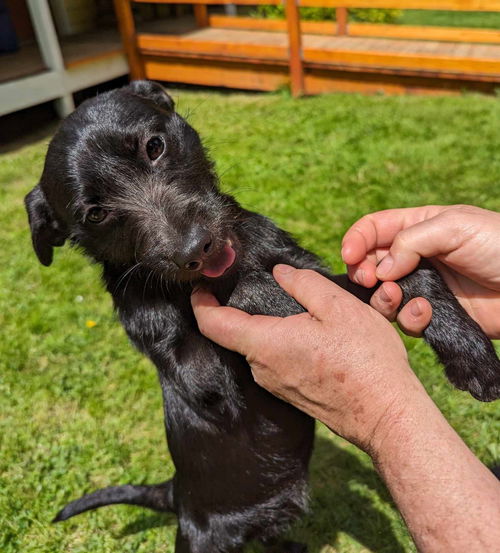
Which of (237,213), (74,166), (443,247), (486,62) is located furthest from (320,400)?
(486,62)

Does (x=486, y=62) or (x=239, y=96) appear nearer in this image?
(x=486, y=62)

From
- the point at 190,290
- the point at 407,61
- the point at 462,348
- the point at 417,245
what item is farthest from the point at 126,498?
the point at 407,61

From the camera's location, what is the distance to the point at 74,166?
262cm

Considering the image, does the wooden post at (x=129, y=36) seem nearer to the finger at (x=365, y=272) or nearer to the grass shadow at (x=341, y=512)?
the grass shadow at (x=341, y=512)

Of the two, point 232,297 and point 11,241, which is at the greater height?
point 232,297

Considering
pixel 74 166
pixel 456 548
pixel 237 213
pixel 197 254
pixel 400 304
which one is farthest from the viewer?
pixel 237 213

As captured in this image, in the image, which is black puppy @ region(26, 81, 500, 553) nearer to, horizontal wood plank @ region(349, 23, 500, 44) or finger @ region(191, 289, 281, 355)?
finger @ region(191, 289, 281, 355)

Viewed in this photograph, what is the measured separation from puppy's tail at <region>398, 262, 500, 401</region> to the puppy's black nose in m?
0.87

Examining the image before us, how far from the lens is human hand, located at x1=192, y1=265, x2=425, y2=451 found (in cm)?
190

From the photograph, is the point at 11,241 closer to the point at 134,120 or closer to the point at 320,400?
the point at 134,120

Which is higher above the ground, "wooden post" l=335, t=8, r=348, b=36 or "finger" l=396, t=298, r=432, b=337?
"finger" l=396, t=298, r=432, b=337

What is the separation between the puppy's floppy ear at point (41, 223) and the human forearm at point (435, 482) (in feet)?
6.63

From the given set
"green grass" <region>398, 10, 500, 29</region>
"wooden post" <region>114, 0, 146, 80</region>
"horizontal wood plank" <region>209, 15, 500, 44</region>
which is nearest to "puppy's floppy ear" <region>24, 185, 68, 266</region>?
"horizontal wood plank" <region>209, 15, 500, 44</region>

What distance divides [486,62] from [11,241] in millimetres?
6765
